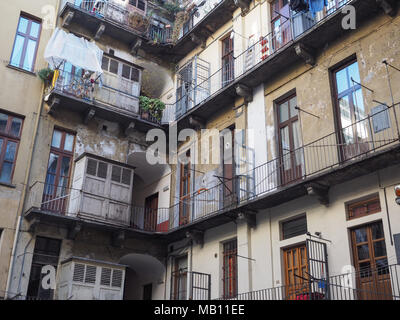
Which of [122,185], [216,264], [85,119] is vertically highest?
[85,119]

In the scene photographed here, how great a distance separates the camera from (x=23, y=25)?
1730cm

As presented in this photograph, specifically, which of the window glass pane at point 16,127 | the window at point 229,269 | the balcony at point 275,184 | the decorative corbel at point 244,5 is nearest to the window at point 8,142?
the window glass pane at point 16,127

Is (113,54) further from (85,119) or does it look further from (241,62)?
(241,62)

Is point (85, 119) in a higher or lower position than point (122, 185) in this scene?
higher

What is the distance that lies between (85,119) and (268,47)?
670 centimetres

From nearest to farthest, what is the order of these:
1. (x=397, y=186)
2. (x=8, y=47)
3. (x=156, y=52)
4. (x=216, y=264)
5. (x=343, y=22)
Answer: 1. (x=397, y=186)
2. (x=343, y=22)
3. (x=216, y=264)
4. (x=8, y=47)
5. (x=156, y=52)

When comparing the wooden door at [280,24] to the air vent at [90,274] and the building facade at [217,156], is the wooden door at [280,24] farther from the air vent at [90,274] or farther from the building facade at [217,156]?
the air vent at [90,274]

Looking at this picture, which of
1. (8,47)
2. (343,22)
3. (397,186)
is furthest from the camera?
(8,47)

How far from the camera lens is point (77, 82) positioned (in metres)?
17.2

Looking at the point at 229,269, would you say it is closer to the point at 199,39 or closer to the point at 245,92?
the point at 245,92

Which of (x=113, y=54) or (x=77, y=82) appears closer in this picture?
(x=77, y=82)

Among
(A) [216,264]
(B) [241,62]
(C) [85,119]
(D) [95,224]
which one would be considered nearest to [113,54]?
(C) [85,119]

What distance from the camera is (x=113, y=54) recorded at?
62.9 ft

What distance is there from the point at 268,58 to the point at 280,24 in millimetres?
1623
